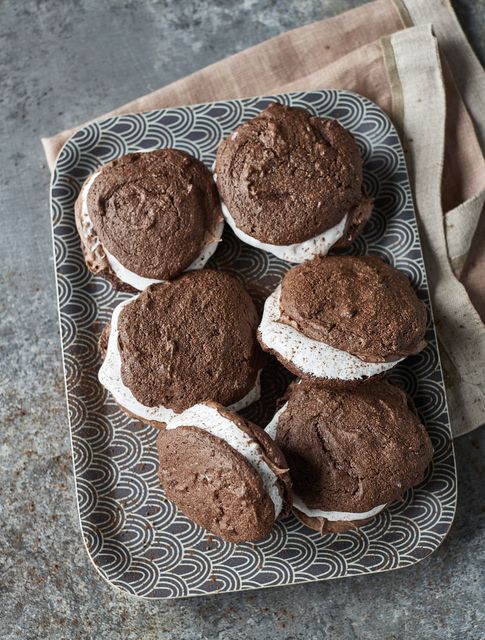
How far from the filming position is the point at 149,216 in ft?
8.30

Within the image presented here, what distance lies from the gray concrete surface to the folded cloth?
16 cm

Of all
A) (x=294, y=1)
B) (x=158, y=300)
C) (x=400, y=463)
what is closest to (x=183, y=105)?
(x=294, y=1)

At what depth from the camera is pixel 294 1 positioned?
3.12 m

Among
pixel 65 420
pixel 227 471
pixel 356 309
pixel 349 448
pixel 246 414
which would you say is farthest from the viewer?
pixel 65 420

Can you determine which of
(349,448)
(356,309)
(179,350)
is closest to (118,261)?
(179,350)

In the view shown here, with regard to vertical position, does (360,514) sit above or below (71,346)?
below

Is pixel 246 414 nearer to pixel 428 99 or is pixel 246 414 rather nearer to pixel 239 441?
pixel 239 441

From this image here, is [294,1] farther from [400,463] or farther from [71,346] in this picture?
[400,463]

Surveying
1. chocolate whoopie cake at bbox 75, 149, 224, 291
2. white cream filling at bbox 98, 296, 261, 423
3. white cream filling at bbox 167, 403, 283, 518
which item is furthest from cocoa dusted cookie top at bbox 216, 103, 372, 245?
white cream filling at bbox 167, 403, 283, 518

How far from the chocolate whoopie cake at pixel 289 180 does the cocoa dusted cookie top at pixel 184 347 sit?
343mm

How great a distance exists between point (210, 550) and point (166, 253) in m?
1.24

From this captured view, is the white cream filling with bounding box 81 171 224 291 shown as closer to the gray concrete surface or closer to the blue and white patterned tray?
the blue and white patterned tray

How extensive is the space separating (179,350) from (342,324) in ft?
2.09

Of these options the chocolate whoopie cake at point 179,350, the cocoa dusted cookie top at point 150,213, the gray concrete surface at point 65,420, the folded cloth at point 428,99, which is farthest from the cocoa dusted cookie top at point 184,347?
the folded cloth at point 428,99
